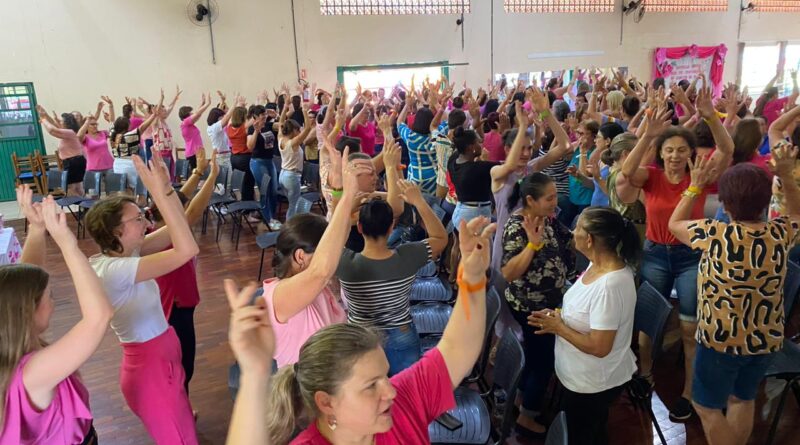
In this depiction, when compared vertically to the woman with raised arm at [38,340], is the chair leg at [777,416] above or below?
below

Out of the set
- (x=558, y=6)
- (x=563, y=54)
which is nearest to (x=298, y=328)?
(x=563, y=54)

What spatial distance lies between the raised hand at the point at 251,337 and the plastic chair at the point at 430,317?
1.92 meters

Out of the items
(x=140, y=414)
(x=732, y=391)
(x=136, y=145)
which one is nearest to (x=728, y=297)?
(x=732, y=391)

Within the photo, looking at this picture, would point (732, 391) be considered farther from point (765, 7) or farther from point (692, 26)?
point (765, 7)

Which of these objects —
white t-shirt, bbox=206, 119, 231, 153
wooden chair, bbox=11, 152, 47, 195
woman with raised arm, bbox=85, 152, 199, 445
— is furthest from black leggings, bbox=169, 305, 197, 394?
wooden chair, bbox=11, 152, 47, 195

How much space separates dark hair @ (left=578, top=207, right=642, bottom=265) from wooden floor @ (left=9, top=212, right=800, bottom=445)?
1220 millimetres

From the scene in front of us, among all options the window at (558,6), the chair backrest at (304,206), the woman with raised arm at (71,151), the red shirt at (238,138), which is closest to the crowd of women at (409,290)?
the chair backrest at (304,206)

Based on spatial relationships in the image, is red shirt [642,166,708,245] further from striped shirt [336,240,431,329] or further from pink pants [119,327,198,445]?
pink pants [119,327,198,445]

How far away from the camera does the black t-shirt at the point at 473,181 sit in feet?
12.6

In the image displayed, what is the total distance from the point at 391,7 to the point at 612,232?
35.3ft

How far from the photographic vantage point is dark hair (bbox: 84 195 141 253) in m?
2.14

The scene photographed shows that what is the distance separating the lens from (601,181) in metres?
3.85

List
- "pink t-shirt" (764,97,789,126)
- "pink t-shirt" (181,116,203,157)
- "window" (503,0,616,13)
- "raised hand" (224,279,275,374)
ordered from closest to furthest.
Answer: "raised hand" (224,279,275,374) < "pink t-shirt" (764,97,789,126) < "pink t-shirt" (181,116,203,157) < "window" (503,0,616,13)

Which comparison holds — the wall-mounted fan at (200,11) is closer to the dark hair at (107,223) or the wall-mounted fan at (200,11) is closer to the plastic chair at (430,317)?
the plastic chair at (430,317)
